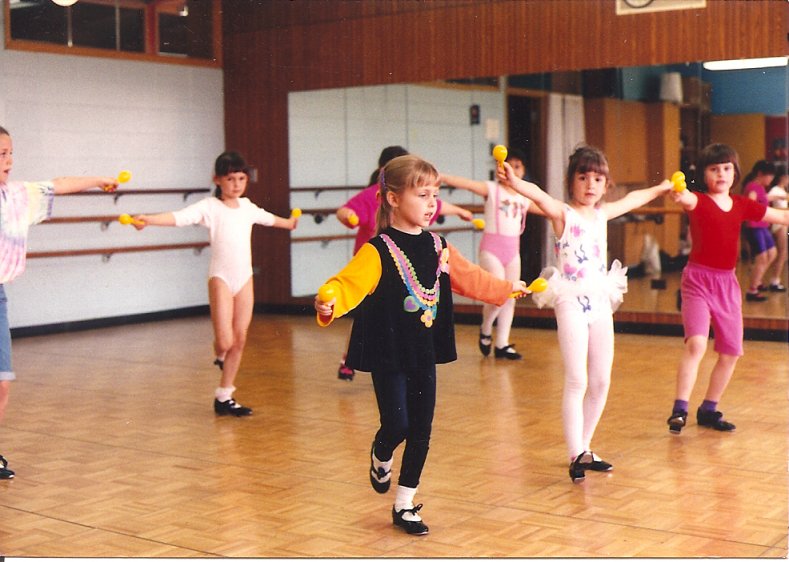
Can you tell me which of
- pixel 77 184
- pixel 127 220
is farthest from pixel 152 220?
pixel 77 184

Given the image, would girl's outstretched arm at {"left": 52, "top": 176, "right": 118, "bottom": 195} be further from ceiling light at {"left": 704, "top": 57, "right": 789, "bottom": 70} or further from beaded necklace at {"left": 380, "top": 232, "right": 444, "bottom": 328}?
ceiling light at {"left": 704, "top": 57, "right": 789, "bottom": 70}

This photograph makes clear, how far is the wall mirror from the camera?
8930 mm

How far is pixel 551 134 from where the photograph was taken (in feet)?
32.8

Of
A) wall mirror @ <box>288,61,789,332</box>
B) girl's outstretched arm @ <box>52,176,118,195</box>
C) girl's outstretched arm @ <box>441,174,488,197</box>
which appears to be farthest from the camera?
wall mirror @ <box>288,61,789,332</box>

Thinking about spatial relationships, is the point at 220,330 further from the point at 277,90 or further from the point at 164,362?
the point at 277,90

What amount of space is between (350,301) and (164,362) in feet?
15.7

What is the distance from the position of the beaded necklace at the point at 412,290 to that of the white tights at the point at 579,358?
2.91ft

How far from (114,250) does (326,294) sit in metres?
7.13

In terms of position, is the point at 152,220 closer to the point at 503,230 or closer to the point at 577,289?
the point at 577,289

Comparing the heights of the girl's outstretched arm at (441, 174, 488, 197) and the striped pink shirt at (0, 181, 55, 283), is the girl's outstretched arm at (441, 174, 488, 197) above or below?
above

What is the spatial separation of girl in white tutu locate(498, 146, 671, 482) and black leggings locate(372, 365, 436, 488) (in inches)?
33.5

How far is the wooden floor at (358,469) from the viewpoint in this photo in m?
3.76

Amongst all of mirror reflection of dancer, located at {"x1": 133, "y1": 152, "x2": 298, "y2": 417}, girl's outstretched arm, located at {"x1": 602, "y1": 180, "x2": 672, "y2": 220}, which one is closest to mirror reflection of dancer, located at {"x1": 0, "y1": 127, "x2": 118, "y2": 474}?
mirror reflection of dancer, located at {"x1": 133, "y1": 152, "x2": 298, "y2": 417}

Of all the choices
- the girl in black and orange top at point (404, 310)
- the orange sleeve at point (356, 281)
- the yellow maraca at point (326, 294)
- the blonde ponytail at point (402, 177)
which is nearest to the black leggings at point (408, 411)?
the girl in black and orange top at point (404, 310)
